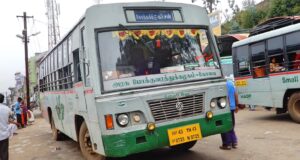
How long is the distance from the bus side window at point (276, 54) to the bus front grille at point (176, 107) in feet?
19.2

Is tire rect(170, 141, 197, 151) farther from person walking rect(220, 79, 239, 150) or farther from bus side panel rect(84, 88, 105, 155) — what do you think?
bus side panel rect(84, 88, 105, 155)

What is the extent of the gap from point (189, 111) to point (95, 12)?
6.94 ft

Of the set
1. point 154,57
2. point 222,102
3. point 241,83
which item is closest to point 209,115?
point 222,102

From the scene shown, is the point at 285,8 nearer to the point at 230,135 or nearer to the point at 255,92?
the point at 255,92

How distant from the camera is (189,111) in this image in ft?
18.1

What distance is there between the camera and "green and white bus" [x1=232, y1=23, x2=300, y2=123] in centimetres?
1015

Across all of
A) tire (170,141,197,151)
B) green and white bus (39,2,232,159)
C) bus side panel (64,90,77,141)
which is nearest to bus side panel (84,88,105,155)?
green and white bus (39,2,232,159)

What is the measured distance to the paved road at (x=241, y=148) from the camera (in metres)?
6.84

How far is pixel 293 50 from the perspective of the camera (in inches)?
398

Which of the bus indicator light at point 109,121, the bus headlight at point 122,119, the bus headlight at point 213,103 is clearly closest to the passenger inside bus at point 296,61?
the bus headlight at point 213,103

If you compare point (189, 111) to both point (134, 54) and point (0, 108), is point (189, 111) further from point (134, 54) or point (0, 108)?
point (0, 108)

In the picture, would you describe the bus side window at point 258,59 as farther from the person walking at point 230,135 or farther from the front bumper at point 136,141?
the front bumper at point 136,141

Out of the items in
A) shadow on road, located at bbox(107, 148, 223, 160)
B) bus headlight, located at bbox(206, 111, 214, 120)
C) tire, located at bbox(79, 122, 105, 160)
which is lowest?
shadow on road, located at bbox(107, 148, 223, 160)

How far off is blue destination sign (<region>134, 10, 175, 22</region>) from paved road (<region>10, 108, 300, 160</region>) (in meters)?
2.85
